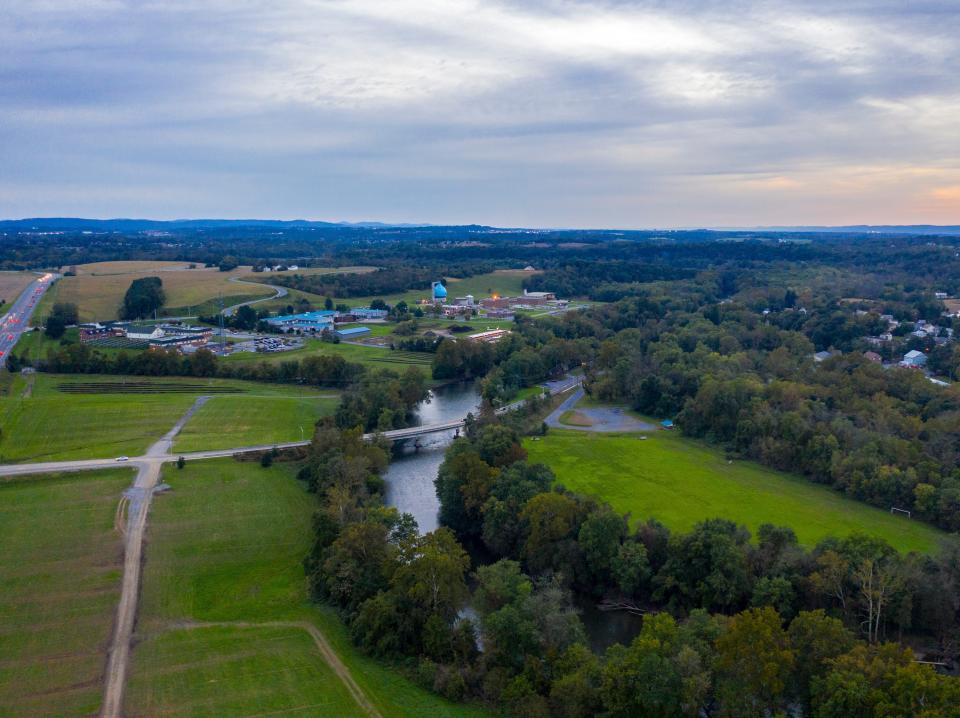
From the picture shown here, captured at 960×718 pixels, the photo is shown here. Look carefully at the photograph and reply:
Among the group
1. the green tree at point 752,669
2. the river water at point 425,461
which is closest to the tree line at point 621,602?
the green tree at point 752,669

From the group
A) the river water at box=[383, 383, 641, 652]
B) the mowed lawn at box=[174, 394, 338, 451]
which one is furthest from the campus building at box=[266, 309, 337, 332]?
the mowed lawn at box=[174, 394, 338, 451]

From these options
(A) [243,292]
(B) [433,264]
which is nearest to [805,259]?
(B) [433,264]

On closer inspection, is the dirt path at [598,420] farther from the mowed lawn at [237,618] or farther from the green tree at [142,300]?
the green tree at [142,300]

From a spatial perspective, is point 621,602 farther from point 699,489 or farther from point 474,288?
point 474,288

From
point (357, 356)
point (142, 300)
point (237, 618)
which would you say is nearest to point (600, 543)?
point (237, 618)

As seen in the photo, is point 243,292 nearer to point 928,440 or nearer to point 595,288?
point 595,288

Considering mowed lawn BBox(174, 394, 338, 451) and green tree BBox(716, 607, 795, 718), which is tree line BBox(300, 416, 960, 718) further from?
mowed lawn BBox(174, 394, 338, 451)
